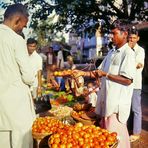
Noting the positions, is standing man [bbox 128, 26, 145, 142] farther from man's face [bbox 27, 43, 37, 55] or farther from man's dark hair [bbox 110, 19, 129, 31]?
man's face [bbox 27, 43, 37, 55]

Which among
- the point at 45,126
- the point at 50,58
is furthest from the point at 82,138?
the point at 50,58

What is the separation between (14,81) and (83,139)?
1129 millimetres

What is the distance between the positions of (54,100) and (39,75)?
11.7 feet

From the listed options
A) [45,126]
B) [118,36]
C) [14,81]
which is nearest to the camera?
[14,81]

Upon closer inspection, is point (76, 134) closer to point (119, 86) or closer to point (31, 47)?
point (119, 86)

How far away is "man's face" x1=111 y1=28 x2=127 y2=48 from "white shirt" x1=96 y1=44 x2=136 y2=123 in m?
0.07

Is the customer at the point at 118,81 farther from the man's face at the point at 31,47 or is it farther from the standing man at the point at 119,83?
the man's face at the point at 31,47

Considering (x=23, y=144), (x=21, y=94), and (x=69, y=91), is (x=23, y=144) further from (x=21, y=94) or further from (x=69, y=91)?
(x=69, y=91)

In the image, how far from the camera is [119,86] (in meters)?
4.36

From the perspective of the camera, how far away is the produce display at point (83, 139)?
4.22 m


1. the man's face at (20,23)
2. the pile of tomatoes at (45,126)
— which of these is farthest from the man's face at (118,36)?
the pile of tomatoes at (45,126)

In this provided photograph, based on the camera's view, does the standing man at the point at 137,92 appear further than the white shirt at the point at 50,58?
No

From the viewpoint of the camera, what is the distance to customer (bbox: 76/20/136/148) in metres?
4.26

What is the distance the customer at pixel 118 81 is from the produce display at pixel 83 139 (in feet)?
0.72
